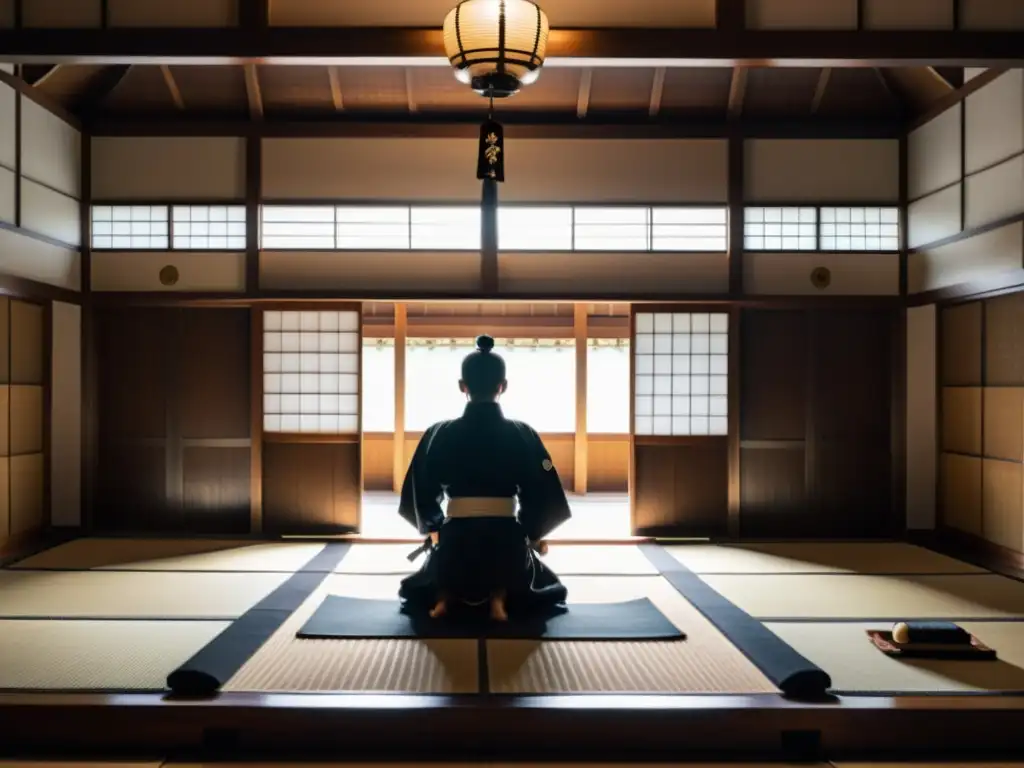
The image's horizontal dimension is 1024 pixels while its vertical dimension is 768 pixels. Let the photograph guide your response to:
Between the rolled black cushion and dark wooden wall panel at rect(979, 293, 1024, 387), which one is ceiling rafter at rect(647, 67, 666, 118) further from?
the rolled black cushion

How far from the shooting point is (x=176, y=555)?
206 inches

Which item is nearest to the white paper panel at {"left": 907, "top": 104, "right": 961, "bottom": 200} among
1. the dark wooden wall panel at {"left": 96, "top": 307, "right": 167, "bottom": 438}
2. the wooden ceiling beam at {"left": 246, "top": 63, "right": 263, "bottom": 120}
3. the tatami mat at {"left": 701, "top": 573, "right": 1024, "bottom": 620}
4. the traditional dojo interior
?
the traditional dojo interior

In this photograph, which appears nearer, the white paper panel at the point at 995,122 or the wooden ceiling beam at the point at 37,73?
the white paper panel at the point at 995,122

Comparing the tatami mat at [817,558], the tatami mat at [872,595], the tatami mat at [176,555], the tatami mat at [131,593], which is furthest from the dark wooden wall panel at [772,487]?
Answer: the tatami mat at [131,593]

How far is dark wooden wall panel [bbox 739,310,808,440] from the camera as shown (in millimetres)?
6047

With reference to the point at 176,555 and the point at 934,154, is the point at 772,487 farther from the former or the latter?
the point at 176,555

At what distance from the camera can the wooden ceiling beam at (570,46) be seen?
3.68 metres

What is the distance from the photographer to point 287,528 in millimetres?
5969

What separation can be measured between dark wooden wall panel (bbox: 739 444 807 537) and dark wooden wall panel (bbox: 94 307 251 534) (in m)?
3.69

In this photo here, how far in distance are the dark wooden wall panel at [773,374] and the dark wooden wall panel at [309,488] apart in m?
2.94

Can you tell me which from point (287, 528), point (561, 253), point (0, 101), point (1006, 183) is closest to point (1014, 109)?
point (1006, 183)

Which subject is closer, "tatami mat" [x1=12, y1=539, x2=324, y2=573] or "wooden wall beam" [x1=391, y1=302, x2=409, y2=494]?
"tatami mat" [x1=12, y1=539, x2=324, y2=573]

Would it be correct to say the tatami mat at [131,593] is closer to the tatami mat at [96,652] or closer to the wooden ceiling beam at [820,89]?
the tatami mat at [96,652]

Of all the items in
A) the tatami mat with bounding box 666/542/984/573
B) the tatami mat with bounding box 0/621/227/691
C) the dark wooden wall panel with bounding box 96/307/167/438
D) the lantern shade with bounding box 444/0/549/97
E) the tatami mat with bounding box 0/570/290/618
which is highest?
the lantern shade with bounding box 444/0/549/97
